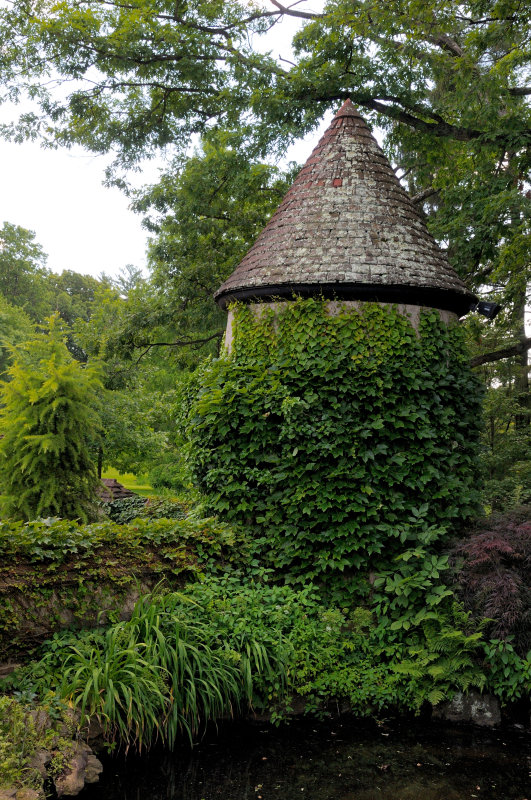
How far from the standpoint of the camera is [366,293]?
7445 mm

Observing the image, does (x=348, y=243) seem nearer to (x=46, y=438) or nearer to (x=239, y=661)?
(x=46, y=438)

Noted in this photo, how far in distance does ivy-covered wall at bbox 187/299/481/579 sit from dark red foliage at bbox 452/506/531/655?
0.54 metres

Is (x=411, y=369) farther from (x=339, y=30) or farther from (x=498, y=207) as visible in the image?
(x=339, y=30)

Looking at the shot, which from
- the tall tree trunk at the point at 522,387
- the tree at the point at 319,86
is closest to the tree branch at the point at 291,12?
the tree at the point at 319,86

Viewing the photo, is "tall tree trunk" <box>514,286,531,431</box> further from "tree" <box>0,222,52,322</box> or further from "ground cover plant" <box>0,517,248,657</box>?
"tree" <box>0,222,52,322</box>

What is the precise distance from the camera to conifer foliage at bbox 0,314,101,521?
7422 millimetres

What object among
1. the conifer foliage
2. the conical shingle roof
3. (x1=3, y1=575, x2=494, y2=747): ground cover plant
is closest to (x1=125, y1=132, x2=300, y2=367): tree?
the conical shingle roof

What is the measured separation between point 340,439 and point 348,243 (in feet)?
8.27

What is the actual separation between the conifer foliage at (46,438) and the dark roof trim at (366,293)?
2.47 meters

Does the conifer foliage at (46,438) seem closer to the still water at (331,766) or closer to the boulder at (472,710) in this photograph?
the still water at (331,766)

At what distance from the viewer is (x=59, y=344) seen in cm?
788

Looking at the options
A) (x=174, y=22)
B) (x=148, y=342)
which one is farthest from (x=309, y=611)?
(x=174, y=22)

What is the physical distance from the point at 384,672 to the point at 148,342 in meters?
10.9

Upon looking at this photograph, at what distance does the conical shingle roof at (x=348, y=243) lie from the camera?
746 centimetres
